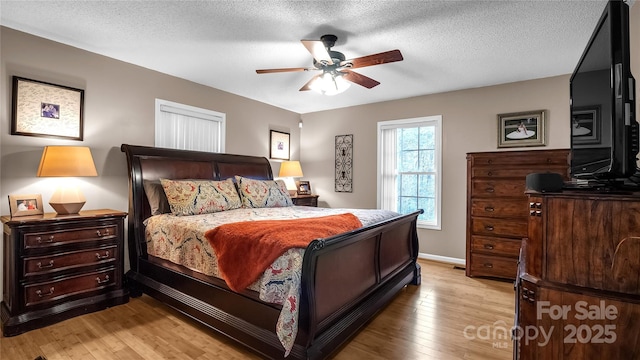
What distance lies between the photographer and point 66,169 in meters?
2.48

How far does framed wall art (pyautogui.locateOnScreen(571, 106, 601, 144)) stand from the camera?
4.32 ft

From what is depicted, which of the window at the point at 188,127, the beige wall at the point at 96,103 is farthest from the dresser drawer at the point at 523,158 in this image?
the beige wall at the point at 96,103

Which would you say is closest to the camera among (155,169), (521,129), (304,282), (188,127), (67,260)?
(304,282)

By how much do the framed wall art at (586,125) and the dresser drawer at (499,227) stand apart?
206 centimetres

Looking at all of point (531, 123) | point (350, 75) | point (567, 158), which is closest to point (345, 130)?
point (350, 75)

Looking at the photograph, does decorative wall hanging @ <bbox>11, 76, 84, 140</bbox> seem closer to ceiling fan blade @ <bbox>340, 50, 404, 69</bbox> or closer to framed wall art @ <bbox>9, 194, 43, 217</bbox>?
framed wall art @ <bbox>9, 194, 43, 217</bbox>

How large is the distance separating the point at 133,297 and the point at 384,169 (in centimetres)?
382

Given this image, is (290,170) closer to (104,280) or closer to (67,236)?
(104,280)

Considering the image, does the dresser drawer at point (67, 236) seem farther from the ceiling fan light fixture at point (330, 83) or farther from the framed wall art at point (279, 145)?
the framed wall art at point (279, 145)

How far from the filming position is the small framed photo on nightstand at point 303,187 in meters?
5.22

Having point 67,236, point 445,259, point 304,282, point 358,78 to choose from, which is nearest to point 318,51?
point 358,78

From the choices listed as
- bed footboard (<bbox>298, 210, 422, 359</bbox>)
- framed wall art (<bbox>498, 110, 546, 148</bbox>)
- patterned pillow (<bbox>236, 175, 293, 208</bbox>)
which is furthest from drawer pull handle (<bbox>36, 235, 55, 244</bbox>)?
framed wall art (<bbox>498, 110, 546, 148</bbox>)

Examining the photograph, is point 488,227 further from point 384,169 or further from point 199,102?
point 199,102

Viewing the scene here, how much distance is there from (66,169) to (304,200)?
304 cm
